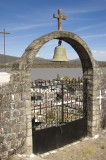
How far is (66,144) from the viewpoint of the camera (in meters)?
5.40

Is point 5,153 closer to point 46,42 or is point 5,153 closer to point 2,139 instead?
point 2,139

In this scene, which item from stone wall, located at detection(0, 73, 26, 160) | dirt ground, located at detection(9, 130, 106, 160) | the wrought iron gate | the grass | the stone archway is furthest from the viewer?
the wrought iron gate

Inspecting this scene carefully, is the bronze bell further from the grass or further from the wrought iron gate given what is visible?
the grass

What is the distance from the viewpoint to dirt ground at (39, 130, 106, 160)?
15.4ft

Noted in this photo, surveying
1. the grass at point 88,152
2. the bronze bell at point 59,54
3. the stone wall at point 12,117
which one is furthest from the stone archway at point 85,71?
the grass at point 88,152

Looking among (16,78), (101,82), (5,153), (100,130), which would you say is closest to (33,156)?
(5,153)

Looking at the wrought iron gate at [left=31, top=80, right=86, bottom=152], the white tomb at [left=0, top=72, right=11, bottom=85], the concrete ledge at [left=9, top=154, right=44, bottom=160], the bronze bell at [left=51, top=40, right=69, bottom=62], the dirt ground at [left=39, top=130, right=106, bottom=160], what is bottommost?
the dirt ground at [left=39, top=130, right=106, bottom=160]

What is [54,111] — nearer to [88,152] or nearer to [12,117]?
[88,152]

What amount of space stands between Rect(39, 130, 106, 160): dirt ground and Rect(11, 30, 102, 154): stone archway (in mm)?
415

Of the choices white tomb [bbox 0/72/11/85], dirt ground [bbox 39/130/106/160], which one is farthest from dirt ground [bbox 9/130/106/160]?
white tomb [bbox 0/72/11/85]

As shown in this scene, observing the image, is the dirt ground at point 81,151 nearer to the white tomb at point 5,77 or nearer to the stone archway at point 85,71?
the stone archway at point 85,71

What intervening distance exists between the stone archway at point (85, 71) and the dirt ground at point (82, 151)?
0.41 metres

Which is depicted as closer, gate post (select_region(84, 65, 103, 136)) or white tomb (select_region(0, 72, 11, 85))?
white tomb (select_region(0, 72, 11, 85))

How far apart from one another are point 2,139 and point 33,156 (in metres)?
0.93
